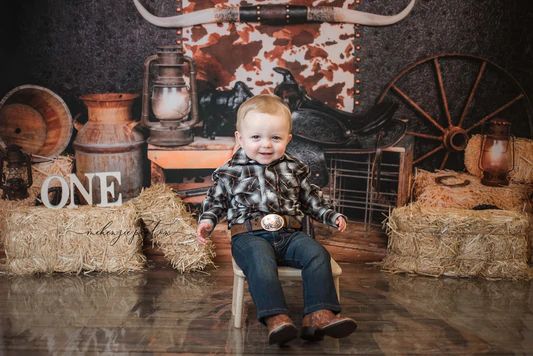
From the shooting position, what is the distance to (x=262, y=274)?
249 cm

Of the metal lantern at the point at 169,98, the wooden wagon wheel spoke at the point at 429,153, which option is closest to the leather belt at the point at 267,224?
the metal lantern at the point at 169,98

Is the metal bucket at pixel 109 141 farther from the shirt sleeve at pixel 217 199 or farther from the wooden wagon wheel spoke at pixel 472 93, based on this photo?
the wooden wagon wheel spoke at pixel 472 93

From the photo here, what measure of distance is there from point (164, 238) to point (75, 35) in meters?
1.52

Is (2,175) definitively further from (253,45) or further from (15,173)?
(253,45)

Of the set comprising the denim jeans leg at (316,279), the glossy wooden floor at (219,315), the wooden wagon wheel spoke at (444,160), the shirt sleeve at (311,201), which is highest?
the wooden wagon wheel spoke at (444,160)

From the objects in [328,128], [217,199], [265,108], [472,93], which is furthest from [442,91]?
[217,199]

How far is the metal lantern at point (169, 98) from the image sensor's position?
12.2ft

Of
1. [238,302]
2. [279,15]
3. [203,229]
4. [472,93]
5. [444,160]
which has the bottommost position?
[238,302]

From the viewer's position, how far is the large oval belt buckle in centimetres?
273

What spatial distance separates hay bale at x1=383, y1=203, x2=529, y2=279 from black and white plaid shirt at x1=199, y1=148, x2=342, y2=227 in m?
0.94

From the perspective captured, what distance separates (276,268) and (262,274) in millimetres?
91

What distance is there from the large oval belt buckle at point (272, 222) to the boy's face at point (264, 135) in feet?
0.95

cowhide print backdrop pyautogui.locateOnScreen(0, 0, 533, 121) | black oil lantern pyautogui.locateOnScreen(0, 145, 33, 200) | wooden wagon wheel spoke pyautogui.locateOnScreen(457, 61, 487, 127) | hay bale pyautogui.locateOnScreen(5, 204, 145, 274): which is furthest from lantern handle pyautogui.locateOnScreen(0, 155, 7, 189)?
wooden wagon wheel spoke pyautogui.locateOnScreen(457, 61, 487, 127)

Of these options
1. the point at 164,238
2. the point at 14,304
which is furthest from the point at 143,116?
the point at 14,304
